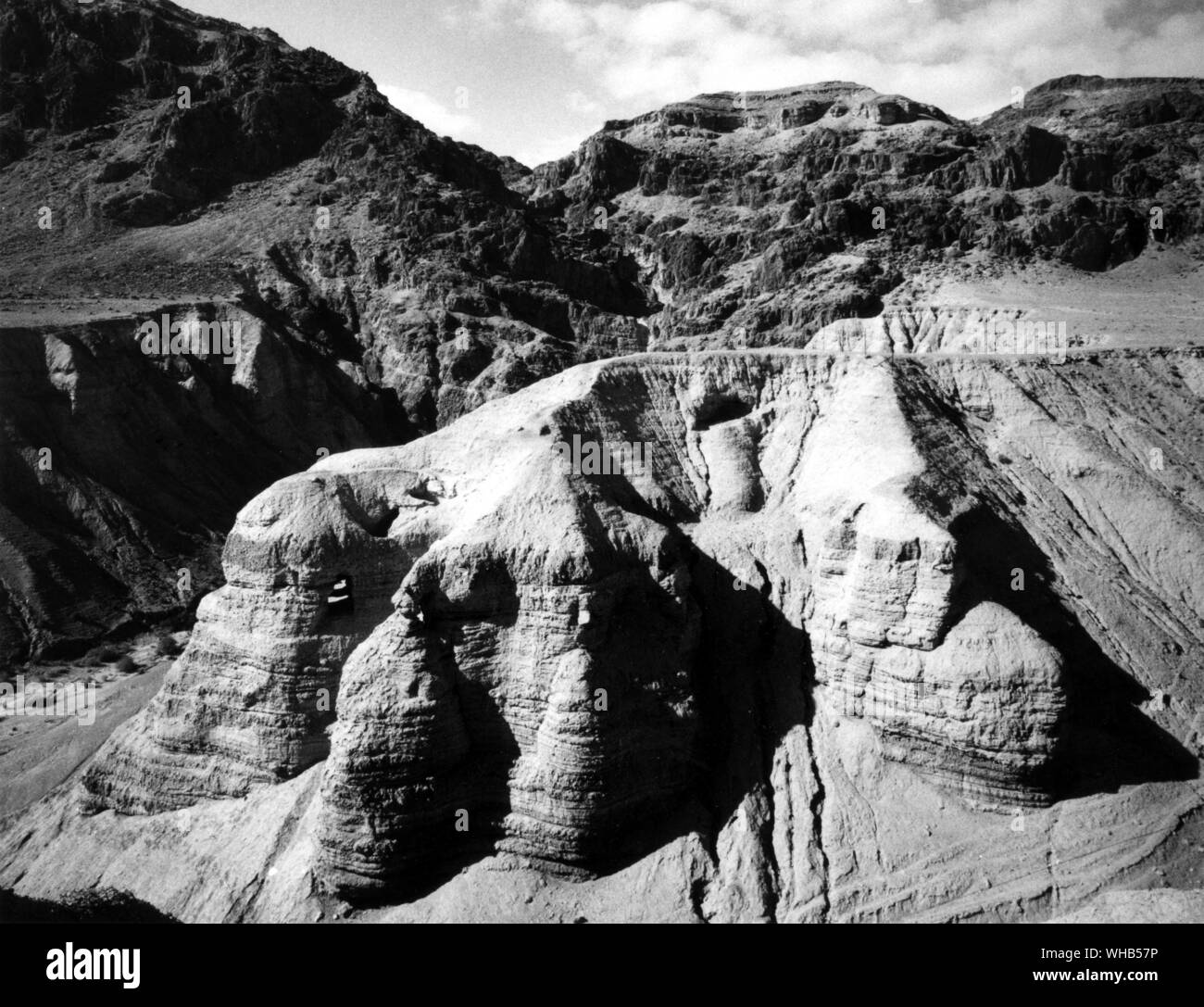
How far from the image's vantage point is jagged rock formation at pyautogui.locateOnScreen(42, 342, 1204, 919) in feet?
62.0

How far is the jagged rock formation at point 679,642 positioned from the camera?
18.9 metres

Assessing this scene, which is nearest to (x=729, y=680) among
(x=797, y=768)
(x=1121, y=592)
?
(x=797, y=768)

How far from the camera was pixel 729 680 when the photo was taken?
73.0 feet

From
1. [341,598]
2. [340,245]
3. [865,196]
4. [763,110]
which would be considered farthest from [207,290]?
[763,110]

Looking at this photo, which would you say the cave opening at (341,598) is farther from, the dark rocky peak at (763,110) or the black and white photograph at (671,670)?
the dark rocky peak at (763,110)

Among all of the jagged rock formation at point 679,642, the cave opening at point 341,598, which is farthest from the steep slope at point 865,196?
the cave opening at point 341,598

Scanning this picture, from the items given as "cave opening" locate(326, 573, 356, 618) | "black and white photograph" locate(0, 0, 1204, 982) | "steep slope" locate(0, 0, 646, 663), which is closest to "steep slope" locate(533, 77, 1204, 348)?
"steep slope" locate(0, 0, 646, 663)

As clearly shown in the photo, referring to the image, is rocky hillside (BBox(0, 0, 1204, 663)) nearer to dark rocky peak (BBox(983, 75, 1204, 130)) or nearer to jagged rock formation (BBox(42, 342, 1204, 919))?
dark rocky peak (BBox(983, 75, 1204, 130))

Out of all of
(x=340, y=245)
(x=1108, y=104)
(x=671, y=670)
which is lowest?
(x=671, y=670)

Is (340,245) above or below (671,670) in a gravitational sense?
above

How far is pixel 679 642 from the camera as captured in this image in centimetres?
2062

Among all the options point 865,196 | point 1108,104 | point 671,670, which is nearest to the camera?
point 671,670

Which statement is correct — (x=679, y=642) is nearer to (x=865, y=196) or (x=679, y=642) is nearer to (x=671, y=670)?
(x=671, y=670)
